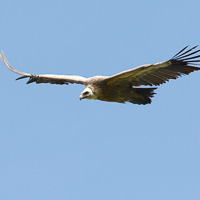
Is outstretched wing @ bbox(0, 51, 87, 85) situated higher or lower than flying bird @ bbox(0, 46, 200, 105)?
higher

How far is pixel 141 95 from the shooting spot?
11.1 meters

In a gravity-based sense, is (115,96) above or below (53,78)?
below

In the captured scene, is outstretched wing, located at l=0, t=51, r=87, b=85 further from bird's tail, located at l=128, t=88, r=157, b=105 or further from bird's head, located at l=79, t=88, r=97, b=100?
bird's tail, located at l=128, t=88, r=157, b=105

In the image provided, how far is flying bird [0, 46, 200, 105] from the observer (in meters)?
9.98

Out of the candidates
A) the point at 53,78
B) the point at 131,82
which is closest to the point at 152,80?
the point at 131,82

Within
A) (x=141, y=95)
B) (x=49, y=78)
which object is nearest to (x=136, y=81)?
(x=141, y=95)

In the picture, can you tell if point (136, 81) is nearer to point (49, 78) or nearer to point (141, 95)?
point (141, 95)

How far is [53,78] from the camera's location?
1270 cm

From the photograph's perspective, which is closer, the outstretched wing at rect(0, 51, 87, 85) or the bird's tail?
the bird's tail

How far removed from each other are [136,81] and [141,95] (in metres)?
0.53

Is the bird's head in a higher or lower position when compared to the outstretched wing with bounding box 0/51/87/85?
lower

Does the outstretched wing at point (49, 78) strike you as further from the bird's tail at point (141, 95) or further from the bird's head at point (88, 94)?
the bird's tail at point (141, 95)

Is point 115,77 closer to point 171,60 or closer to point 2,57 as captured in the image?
point 171,60

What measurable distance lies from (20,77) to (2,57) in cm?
75
